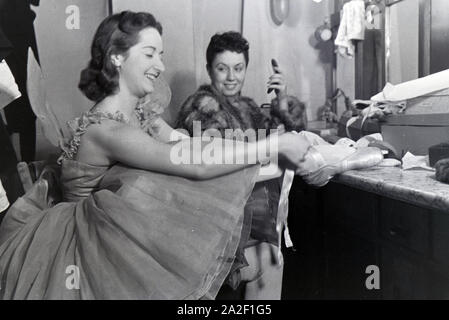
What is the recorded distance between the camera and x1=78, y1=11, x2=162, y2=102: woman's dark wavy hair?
0.84 metres

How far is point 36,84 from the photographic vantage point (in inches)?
38.8

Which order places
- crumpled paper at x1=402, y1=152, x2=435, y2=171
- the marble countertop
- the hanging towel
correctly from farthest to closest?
the hanging towel, crumpled paper at x1=402, y1=152, x2=435, y2=171, the marble countertop

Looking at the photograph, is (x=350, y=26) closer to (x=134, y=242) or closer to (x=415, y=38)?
(x=415, y=38)

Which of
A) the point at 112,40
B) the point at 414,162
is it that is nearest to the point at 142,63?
the point at 112,40

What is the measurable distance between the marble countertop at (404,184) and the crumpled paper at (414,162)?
2 centimetres

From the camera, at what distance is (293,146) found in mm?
730

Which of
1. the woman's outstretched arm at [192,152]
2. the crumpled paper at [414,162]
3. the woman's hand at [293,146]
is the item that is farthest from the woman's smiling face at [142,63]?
the crumpled paper at [414,162]

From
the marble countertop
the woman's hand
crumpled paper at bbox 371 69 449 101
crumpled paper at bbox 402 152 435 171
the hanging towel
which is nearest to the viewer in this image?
the marble countertop

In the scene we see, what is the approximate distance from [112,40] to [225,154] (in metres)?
0.39

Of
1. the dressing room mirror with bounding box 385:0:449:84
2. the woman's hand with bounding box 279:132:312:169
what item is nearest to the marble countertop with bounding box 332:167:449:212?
the woman's hand with bounding box 279:132:312:169

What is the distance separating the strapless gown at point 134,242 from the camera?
0.61 metres

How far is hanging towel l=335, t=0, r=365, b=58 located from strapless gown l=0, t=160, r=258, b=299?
2.71 feet
